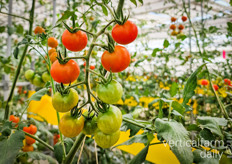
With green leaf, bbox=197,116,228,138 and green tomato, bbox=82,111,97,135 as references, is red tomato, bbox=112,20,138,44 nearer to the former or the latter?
green tomato, bbox=82,111,97,135

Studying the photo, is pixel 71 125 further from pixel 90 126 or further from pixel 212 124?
pixel 212 124

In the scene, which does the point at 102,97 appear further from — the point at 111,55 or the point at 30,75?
the point at 30,75

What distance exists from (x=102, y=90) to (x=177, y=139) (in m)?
0.21

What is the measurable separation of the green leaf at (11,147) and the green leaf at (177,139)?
0.42m

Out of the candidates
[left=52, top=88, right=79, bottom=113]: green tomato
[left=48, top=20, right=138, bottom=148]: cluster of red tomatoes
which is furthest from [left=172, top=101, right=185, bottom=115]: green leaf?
[left=52, top=88, right=79, bottom=113]: green tomato

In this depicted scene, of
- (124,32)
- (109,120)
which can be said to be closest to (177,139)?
(109,120)

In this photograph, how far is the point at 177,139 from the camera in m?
0.41

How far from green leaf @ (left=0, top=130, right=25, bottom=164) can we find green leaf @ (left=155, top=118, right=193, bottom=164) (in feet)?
1.37

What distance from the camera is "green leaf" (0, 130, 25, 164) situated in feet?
1.64

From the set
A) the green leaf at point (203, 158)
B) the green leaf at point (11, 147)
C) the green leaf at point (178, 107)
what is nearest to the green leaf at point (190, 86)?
the green leaf at point (178, 107)

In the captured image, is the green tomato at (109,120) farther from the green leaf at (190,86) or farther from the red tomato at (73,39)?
the green leaf at (190,86)

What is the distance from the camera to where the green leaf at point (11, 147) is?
A: 19.7 inches

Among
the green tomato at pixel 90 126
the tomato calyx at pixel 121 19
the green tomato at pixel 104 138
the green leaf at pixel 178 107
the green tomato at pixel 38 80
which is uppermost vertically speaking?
the tomato calyx at pixel 121 19

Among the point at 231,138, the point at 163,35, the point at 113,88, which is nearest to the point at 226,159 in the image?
the point at 231,138
